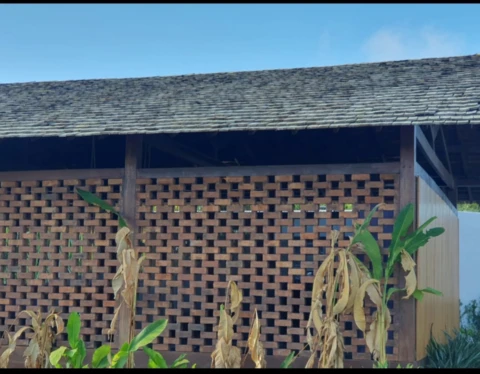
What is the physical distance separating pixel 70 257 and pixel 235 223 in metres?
2.18

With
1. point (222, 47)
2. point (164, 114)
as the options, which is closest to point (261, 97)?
point (164, 114)

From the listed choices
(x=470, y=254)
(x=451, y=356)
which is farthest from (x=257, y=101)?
(x=470, y=254)

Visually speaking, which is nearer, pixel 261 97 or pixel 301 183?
pixel 301 183

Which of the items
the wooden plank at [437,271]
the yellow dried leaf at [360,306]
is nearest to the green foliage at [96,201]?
the yellow dried leaf at [360,306]

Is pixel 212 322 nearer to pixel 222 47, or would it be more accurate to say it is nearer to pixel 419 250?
pixel 419 250

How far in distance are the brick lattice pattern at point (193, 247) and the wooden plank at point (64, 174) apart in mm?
80

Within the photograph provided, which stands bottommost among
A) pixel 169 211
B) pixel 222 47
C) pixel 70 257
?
pixel 70 257

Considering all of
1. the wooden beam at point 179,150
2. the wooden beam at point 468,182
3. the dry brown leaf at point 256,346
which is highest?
the wooden beam at point 179,150

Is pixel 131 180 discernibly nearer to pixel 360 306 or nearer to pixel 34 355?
pixel 34 355

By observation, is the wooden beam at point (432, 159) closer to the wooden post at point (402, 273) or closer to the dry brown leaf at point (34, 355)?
the wooden post at point (402, 273)

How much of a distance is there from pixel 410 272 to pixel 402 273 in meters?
0.27

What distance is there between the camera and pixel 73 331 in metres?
7.28

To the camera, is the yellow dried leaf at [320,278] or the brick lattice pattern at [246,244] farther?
the brick lattice pattern at [246,244]

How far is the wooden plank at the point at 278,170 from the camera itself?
755cm
